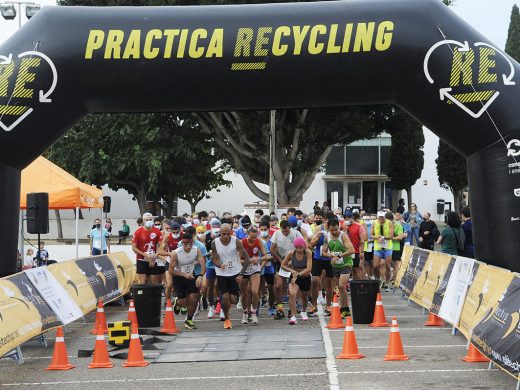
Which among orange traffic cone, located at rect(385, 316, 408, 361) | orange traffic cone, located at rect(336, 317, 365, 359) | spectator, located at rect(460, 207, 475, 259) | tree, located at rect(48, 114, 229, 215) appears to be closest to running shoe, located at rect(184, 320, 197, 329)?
orange traffic cone, located at rect(336, 317, 365, 359)

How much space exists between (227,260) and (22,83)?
464 cm

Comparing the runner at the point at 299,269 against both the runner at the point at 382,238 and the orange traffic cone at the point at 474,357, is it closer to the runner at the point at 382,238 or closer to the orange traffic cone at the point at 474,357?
the orange traffic cone at the point at 474,357

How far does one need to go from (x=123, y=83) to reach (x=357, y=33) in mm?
3381

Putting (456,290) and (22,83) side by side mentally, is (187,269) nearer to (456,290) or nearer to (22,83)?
(22,83)

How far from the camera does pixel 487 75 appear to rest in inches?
495

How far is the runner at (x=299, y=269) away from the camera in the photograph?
1559cm

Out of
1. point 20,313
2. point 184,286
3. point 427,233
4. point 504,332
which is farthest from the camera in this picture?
point 427,233

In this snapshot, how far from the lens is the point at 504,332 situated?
9344 mm

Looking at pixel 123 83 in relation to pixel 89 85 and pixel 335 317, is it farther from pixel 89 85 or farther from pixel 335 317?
pixel 335 317

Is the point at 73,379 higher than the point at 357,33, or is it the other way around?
the point at 357,33

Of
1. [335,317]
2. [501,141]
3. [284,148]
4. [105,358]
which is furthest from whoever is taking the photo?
[284,148]

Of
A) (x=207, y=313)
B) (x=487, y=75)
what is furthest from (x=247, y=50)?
(x=207, y=313)

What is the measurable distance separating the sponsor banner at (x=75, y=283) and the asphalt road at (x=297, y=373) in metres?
2.21

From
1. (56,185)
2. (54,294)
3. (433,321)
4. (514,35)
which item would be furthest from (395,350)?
(514,35)
